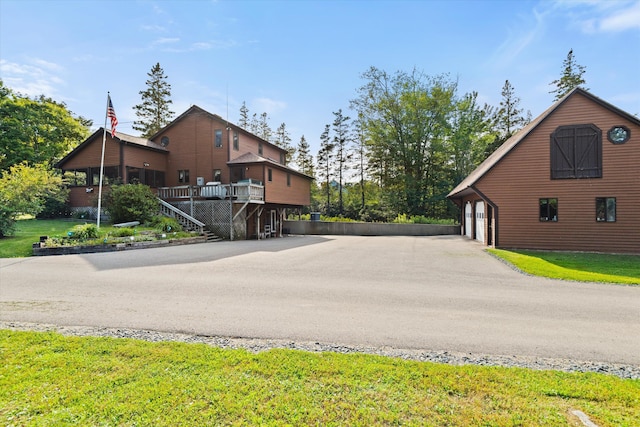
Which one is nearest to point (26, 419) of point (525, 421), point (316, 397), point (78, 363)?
point (78, 363)

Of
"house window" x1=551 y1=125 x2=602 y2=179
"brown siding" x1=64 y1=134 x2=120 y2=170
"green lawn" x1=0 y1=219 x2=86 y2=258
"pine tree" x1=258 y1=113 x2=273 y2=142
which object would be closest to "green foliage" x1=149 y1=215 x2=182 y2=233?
"green lawn" x1=0 y1=219 x2=86 y2=258

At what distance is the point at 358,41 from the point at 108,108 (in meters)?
14.1

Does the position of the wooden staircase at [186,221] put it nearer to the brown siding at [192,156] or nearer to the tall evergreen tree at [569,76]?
the brown siding at [192,156]

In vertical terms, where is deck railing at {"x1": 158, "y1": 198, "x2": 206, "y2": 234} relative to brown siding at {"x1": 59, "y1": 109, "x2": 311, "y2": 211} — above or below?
below

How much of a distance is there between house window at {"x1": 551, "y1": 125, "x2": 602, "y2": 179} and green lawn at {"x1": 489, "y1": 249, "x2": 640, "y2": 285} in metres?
3.98

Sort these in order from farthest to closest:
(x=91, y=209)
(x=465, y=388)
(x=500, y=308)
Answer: (x=91, y=209) < (x=500, y=308) < (x=465, y=388)

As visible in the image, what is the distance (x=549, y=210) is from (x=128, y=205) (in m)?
→ 22.8

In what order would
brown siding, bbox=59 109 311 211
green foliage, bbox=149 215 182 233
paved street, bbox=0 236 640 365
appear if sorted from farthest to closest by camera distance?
1. brown siding, bbox=59 109 311 211
2. green foliage, bbox=149 215 182 233
3. paved street, bbox=0 236 640 365

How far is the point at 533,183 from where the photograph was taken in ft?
51.9

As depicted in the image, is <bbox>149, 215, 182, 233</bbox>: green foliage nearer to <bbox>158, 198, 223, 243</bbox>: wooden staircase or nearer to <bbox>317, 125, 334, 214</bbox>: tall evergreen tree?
<bbox>158, 198, 223, 243</bbox>: wooden staircase

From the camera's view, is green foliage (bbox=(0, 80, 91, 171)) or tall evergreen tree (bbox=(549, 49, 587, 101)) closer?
green foliage (bbox=(0, 80, 91, 171))

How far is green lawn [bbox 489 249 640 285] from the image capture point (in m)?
9.07

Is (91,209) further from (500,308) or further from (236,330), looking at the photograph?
(500,308)

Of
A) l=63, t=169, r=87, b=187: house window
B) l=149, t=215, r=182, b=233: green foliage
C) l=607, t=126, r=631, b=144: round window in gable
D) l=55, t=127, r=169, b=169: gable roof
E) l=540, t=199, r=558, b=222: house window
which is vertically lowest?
l=149, t=215, r=182, b=233: green foliage
